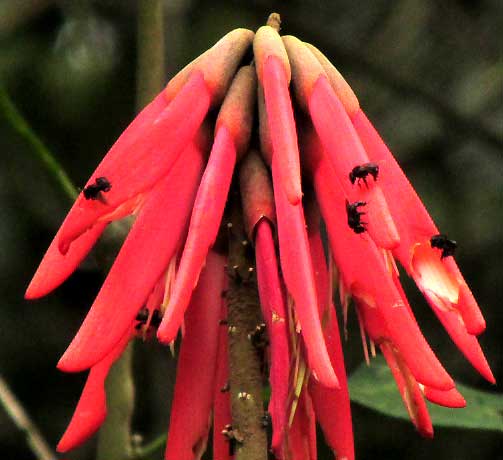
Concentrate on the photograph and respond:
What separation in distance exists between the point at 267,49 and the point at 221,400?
43cm

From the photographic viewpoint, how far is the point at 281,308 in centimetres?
119

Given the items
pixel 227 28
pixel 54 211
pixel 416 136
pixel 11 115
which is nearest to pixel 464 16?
pixel 416 136

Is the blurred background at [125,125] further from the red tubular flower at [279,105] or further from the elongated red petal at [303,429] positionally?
the elongated red petal at [303,429]

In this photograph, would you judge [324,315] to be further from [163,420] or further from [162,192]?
[163,420]

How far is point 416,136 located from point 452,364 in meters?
0.74

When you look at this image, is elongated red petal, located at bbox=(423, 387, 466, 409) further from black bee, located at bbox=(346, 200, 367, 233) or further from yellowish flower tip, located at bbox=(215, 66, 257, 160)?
yellowish flower tip, located at bbox=(215, 66, 257, 160)

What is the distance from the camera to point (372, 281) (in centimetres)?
124

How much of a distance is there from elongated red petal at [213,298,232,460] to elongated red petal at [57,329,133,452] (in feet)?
0.41

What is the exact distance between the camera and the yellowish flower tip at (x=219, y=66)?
1.36 m

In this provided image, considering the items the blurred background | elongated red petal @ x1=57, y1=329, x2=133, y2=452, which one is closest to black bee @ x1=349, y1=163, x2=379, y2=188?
elongated red petal @ x1=57, y1=329, x2=133, y2=452

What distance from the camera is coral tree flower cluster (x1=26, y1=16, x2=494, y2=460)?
3.84 ft

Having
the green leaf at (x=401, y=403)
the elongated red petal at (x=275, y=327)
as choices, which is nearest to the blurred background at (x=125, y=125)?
the green leaf at (x=401, y=403)

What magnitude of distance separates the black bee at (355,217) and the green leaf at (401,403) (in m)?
0.85

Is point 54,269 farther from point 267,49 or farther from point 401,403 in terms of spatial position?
point 401,403
